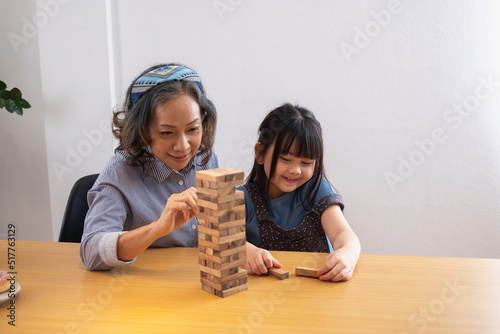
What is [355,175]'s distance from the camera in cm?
302

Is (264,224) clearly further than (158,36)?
No

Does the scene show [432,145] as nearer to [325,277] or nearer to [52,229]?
[325,277]

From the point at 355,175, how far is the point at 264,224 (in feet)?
4.06

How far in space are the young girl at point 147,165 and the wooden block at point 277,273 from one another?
331 mm

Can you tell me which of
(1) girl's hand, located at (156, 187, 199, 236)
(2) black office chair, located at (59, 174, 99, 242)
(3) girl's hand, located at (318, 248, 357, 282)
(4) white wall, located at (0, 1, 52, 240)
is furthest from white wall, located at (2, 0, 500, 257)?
(1) girl's hand, located at (156, 187, 199, 236)

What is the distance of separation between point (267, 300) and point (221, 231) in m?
0.20

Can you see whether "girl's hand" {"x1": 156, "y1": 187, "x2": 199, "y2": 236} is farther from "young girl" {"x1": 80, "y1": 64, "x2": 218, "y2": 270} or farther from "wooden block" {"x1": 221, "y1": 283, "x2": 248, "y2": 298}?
"wooden block" {"x1": 221, "y1": 283, "x2": 248, "y2": 298}

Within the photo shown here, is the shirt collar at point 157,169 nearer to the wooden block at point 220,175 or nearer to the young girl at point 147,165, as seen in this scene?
the young girl at point 147,165

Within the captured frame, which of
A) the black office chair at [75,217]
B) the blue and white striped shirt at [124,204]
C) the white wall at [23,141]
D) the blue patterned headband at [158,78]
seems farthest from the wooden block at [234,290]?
the white wall at [23,141]

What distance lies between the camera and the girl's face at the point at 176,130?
1659mm

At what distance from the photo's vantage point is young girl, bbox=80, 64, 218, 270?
155 cm

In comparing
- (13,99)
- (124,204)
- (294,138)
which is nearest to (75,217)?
(124,204)

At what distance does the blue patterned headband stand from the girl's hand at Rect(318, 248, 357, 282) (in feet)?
2.43

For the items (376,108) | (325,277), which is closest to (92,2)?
(376,108)
